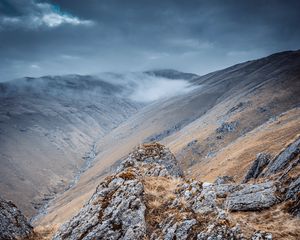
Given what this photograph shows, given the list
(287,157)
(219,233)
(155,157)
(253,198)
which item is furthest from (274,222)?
(155,157)

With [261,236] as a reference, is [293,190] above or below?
above

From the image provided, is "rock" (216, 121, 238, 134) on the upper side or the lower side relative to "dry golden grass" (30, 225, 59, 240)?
lower

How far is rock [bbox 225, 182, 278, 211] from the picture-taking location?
61.5ft

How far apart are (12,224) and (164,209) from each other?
572 inches

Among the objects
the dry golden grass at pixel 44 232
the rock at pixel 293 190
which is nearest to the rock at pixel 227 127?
the dry golden grass at pixel 44 232

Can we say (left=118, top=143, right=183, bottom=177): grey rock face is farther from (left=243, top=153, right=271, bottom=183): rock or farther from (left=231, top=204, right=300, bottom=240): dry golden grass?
(left=231, top=204, right=300, bottom=240): dry golden grass

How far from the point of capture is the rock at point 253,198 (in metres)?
18.8

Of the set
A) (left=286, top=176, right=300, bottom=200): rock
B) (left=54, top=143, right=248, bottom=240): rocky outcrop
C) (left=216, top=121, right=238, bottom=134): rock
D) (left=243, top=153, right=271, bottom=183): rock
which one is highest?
(left=54, top=143, right=248, bottom=240): rocky outcrop

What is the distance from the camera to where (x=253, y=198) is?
19422 mm

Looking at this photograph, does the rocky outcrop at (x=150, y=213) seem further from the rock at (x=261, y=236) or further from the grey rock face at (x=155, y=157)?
the grey rock face at (x=155, y=157)

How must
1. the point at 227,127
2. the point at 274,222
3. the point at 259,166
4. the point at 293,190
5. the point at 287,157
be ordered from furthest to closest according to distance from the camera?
the point at 227,127 < the point at 259,166 < the point at 287,157 < the point at 293,190 < the point at 274,222

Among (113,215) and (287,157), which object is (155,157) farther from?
(113,215)

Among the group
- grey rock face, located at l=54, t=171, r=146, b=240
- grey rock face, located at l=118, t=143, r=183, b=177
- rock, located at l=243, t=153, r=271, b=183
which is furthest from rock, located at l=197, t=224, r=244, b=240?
rock, located at l=243, t=153, r=271, b=183

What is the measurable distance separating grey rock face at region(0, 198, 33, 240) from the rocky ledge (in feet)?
19.1
